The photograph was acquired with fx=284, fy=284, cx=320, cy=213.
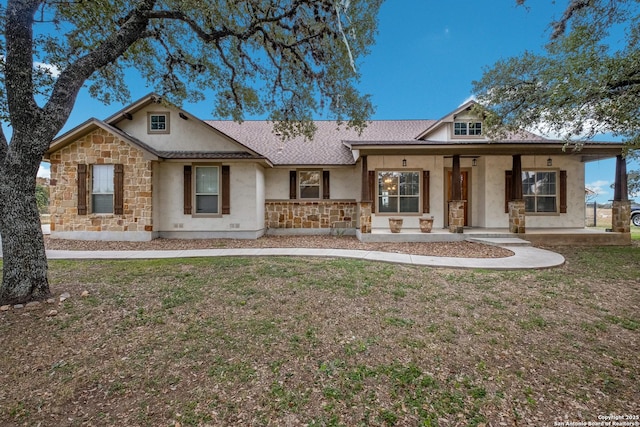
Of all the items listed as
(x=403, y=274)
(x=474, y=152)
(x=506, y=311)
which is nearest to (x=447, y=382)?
(x=506, y=311)

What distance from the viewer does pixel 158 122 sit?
36.0 ft

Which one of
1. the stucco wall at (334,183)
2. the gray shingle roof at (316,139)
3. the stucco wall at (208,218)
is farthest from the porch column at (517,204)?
the stucco wall at (208,218)

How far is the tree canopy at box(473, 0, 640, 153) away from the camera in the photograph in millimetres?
6168

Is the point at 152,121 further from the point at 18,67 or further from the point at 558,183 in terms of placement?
the point at 558,183

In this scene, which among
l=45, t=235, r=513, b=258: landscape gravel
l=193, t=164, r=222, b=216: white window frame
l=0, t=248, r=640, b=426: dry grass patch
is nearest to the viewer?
l=0, t=248, r=640, b=426: dry grass patch

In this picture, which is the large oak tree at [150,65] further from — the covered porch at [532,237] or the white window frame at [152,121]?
the covered porch at [532,237]

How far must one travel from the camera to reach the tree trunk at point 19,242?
4180 millimetres

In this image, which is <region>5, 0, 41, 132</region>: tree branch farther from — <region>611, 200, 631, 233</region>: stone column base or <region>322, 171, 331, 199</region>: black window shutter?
<region>611, 200, 631, 233</region>: stone column base

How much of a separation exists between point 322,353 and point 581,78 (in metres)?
8.10

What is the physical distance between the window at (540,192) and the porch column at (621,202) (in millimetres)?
1673

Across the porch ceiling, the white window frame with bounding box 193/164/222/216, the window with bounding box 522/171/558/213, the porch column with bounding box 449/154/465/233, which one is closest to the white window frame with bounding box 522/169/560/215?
the window with bounding box 522/171/558/213

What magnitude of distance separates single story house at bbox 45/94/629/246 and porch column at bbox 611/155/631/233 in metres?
0.14

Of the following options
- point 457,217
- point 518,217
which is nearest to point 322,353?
point 457,217

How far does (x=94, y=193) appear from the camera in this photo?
10320 mm
